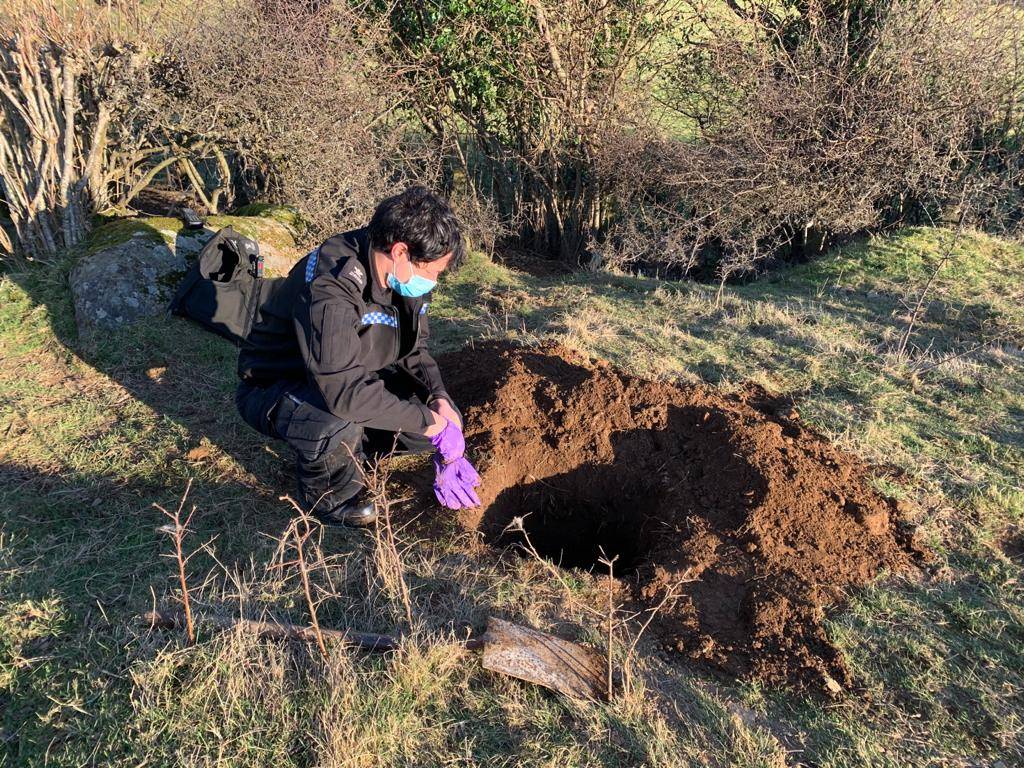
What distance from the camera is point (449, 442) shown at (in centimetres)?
309

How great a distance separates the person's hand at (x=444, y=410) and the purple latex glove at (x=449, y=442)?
29 mm

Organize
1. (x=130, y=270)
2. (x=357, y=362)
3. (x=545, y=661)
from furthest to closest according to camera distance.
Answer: (x=130, y=270) < (x=357, y=362) < (x=545, y=661)

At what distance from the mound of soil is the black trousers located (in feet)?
2.07

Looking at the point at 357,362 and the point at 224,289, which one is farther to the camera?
the point at 224,289

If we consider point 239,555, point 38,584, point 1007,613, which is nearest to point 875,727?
point 1007,613

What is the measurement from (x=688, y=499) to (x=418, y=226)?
1917mm

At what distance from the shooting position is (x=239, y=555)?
2.88 meters

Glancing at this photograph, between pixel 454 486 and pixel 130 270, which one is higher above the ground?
pixel 130 270

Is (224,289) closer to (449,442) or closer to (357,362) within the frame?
(357,362)

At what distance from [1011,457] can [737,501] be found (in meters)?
1.68

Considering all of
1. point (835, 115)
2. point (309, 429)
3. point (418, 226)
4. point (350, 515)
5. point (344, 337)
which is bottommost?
point (350, 515)

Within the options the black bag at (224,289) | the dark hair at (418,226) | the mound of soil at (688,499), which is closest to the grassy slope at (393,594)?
the mound of soil at (688,499)

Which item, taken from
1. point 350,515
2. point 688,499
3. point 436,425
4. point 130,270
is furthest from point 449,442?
point 130,270

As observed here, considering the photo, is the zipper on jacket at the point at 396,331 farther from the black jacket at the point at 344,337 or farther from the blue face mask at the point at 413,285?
the blue face mask at the point at 413,285
